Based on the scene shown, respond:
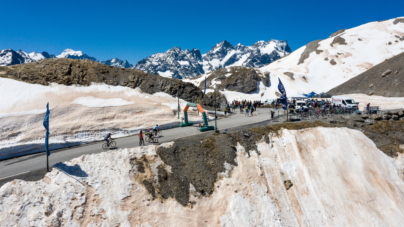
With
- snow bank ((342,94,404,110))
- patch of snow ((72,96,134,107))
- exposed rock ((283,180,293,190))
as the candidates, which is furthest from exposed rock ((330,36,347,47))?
patch of snow ((72,96,134,107))

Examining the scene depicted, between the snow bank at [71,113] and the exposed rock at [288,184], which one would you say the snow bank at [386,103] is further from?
the snow bank at [71,113]

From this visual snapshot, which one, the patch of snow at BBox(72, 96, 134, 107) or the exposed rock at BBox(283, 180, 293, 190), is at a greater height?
the patch of snow at BBox(72, 96, 134, 107)

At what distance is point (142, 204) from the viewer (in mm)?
13273

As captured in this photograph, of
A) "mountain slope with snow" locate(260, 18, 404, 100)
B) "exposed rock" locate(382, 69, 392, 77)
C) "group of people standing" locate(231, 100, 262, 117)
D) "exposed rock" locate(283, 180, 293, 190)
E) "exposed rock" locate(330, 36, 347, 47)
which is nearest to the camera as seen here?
"exposed rock" locate(283, 180, 293, 190)

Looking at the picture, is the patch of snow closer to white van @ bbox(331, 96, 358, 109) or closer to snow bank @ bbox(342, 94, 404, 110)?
white van @ bbox(331, 96, 358, 109)

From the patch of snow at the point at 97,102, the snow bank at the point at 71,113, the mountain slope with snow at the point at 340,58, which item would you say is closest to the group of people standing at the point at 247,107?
the snow bank at the point at 71,113

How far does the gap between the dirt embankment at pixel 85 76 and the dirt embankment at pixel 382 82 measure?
5021 cm

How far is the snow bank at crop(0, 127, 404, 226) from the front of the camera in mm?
12000

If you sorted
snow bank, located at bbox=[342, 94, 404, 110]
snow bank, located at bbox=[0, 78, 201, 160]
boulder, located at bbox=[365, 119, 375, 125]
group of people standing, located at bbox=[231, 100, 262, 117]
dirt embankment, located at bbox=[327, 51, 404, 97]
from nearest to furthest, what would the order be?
snow bank, located at bbox=[0, 78, 201, 160], boulder, located at bbox=[365, 119, 375, 125], group of people standing, located at bbox=[231, 100, 262, 117], snow bank, located at bbox=[342, 94, 404, 110], dirt embankment, located at bbox=[327, 51, 404, 97]

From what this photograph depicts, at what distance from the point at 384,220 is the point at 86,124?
30.1 meters

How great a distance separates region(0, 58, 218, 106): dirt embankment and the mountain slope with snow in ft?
153

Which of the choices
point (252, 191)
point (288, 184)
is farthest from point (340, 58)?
point (252, 191)

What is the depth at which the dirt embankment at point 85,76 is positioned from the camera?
28969 millimetres

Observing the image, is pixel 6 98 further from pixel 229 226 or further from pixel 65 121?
pixel 229 226
